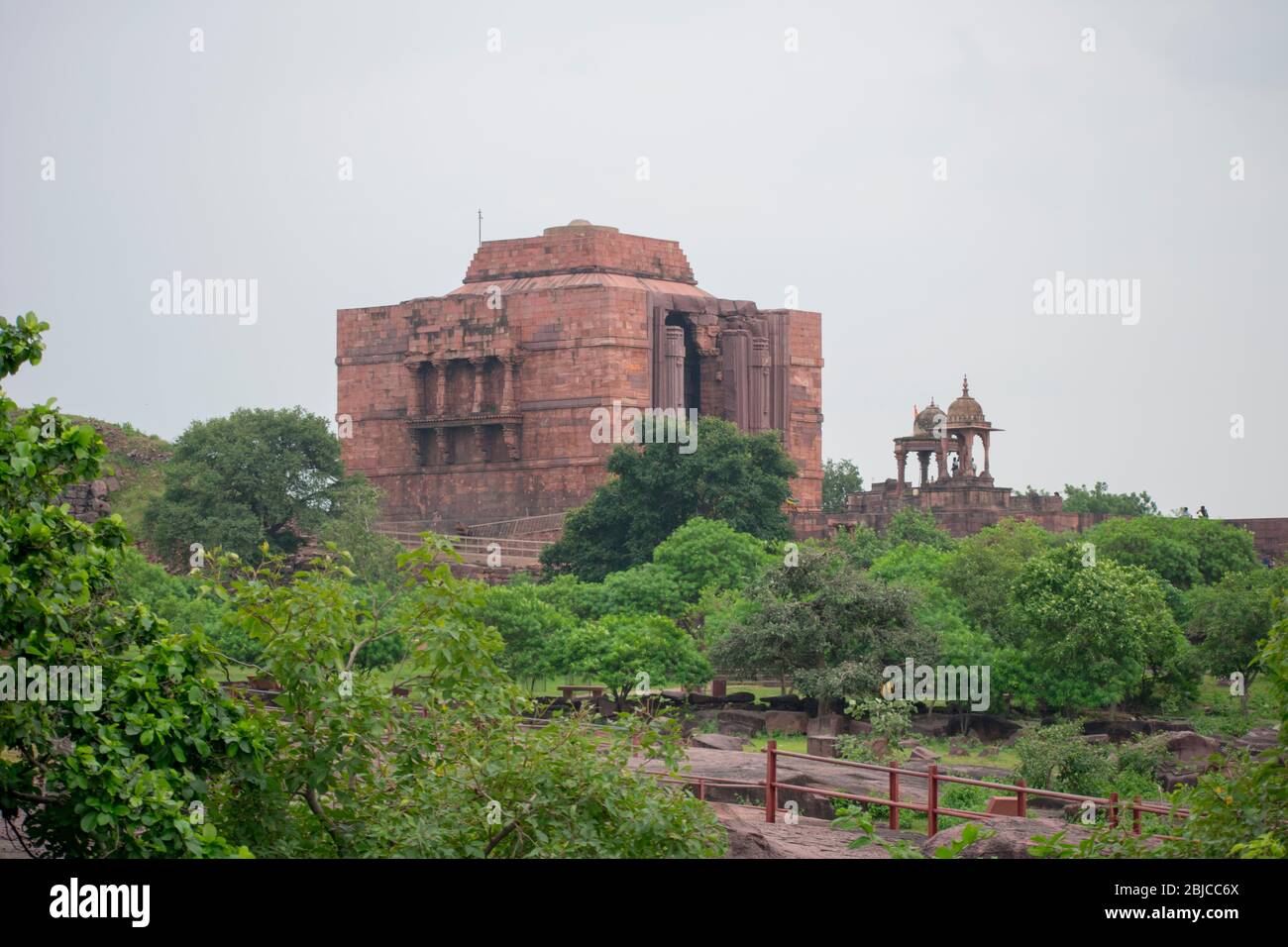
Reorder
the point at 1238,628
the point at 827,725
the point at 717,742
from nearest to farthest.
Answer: the point at 717,742, the point at 827,725, the point at 1238,628

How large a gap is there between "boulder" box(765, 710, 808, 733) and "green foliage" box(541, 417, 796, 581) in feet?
47.0

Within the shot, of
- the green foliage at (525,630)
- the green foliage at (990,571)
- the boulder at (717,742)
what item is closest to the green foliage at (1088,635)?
the green foliage at (990,571)

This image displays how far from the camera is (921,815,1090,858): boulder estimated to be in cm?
1820

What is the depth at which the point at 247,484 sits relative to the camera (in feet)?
170

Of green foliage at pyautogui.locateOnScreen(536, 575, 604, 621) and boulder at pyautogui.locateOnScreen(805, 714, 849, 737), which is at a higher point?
green foliage at pyautogui.locateOnScreen(536, 575, 604, 621)

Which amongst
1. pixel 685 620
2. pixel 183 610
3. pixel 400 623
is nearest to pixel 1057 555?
pixel 685 620

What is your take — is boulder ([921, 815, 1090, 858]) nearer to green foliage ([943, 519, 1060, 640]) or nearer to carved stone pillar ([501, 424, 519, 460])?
green foliage ([943, 519, 1060, 640])

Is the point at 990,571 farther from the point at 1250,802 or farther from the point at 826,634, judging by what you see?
the point at 1250,802

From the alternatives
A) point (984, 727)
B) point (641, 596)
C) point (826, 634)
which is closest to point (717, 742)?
point (826, 634)

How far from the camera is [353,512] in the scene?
51562mm

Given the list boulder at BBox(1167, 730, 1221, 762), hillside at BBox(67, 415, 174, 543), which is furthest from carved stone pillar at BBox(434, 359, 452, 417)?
boulder at BBox(1167, 730, 1221, 762)

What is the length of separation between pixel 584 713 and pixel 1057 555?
80.8 feet

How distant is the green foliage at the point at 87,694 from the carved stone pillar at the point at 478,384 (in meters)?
44.0

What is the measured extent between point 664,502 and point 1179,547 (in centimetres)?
1283
